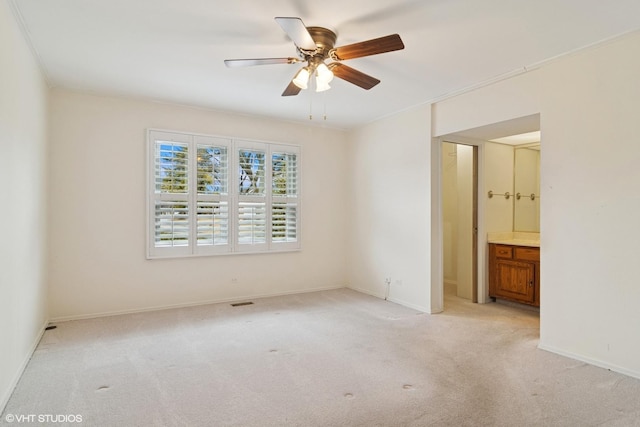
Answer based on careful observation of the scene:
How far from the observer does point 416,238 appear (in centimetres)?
467

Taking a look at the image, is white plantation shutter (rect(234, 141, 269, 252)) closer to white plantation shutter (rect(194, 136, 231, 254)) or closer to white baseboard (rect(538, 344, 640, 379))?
white plantation shutter (rect(194, 136, 231, 254))

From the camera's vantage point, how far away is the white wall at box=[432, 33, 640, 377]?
9.16 feet

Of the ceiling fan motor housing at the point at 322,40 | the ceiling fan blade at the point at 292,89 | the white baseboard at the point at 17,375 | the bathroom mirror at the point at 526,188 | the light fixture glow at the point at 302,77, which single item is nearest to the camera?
the white baseboard at the point at 17,375

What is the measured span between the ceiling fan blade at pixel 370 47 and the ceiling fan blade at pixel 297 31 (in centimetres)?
20

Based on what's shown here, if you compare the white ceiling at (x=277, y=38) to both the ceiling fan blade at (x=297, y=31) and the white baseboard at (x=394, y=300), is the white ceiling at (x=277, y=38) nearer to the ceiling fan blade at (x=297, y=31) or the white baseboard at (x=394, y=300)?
the ceiling fan blade at (x=297, y=31)

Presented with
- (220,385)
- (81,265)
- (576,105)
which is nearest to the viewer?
(220,385)

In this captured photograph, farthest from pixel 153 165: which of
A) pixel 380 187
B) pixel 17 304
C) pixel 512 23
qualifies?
pixel 512 23

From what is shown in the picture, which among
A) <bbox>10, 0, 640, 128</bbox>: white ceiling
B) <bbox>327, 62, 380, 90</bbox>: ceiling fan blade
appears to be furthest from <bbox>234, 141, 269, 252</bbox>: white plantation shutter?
<bbox>327, 62, 380, 90</bbox>: ceiling fan blade

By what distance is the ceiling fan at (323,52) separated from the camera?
2.38 metres

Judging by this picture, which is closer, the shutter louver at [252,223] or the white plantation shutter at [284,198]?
the shutter louver at [252,223]

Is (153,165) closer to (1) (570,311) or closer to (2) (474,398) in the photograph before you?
(2) (474,398)

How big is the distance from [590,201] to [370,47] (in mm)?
2213

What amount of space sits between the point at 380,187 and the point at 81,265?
389 cm

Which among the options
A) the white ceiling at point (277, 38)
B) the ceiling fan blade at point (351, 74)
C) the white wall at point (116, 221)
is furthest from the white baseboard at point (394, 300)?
the ceiling fan blade at point (351, 74)
